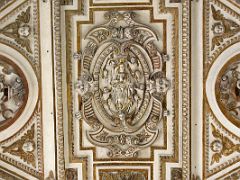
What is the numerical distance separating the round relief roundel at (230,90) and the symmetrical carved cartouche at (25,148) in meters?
Result: 3.35

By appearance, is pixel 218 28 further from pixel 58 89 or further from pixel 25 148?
pixel 25 148

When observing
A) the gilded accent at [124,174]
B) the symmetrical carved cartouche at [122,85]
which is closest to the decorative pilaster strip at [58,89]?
the symmetrical carved cartouche at [122,85]

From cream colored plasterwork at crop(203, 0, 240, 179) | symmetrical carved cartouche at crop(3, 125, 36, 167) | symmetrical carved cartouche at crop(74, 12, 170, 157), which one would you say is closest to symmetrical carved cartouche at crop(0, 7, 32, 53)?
symmetrical carved cartouche at crop(74, 12, 170, 157)

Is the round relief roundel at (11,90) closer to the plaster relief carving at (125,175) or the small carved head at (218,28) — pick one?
the plaster relief carving at (125,175)

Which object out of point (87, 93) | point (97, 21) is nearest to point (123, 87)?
point (87, 93)

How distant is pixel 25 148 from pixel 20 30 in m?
2.07

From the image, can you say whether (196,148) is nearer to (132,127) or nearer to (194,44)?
(132,127)

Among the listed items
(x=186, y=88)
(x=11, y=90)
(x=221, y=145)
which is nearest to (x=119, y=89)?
(x=186, y=88)

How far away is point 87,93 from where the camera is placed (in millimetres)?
7922

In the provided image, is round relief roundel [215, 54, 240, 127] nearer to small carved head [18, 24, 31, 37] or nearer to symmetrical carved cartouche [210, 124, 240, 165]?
symmetrical carved cartouche [210, 124, 240, 165]

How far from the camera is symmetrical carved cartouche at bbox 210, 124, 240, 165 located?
25.6 ft

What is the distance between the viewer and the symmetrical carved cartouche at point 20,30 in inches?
301

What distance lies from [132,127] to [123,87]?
2.42ft

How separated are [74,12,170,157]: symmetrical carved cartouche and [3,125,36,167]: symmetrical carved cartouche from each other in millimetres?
1007
